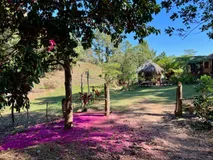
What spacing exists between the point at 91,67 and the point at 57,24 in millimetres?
28048

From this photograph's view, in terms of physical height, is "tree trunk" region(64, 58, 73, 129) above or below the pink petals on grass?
above

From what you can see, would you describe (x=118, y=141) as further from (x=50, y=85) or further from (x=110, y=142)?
(x=50, y=85)

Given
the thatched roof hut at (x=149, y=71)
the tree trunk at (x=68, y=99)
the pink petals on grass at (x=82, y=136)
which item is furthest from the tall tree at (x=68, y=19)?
the thatched roof hut at (x=149, y=71)

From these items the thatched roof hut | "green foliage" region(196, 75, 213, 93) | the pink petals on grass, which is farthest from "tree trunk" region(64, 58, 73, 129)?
the thatched roof hut

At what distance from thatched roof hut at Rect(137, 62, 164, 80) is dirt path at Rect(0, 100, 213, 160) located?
46.8 feet

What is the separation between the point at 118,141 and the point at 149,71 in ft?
56.5

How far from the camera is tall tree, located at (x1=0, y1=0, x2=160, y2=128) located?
3.34 m

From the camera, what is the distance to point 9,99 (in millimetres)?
3326

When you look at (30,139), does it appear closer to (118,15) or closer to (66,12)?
(66,12)

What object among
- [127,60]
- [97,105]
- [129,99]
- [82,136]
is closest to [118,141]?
[82,136]

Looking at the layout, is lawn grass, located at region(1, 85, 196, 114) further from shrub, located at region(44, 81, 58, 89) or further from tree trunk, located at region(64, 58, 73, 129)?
shrub, located at region(44, 81, 58, 89)

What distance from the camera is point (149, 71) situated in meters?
21.4

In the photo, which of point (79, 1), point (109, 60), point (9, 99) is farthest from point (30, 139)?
point (109, 60)

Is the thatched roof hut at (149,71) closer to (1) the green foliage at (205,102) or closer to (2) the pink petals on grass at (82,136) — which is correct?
(1) the green foliage at (205,102)
